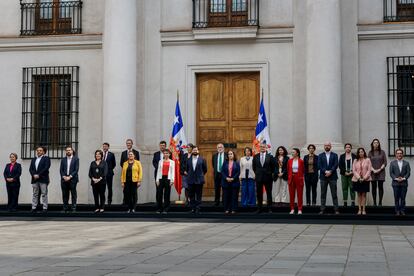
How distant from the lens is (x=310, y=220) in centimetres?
2020

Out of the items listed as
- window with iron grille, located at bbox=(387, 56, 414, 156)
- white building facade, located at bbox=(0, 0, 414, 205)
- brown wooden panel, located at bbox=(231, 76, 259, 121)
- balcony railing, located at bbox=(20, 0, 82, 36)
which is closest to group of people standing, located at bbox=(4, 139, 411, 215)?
white building facade, located at bbox=(0, 0, 414, 205)

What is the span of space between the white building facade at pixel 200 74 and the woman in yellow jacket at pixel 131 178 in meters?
1.78

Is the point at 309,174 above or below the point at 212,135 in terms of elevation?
below

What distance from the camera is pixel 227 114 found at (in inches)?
981

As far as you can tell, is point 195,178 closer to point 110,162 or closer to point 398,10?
point 110,162

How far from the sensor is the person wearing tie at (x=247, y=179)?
2220 centimetres

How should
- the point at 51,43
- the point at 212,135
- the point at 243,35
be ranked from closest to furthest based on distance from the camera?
the point at 243,35, the point at 212,135, the point at 51,43

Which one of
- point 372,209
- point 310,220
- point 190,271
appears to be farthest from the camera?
point 372,209

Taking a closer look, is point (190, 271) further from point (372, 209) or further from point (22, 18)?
point (22, 18)

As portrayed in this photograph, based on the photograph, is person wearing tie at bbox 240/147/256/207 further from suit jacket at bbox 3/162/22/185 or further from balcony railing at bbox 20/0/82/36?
balcony railing at bbox 20/0/82/36

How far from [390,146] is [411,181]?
1.24 m

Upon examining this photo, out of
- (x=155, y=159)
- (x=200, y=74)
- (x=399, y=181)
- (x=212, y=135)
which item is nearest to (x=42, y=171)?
(x=155, y=159)

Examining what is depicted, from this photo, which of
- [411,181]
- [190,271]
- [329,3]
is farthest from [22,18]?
[190,271]

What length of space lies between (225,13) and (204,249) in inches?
520
